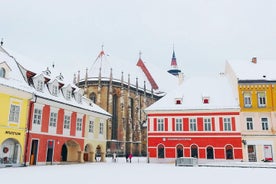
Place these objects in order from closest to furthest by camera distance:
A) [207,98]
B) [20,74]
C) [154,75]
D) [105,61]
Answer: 1. [20,74]
2. [207,98]
3. [105,61]
4. [154,75]

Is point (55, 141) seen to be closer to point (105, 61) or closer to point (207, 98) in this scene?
point (207, 98)

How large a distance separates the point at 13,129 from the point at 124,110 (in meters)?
32.7

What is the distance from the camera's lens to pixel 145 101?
6138 cm

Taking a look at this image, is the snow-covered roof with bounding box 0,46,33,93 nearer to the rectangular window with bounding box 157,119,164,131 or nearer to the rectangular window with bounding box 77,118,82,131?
the rectangular window with bounding box 77,118,82,131

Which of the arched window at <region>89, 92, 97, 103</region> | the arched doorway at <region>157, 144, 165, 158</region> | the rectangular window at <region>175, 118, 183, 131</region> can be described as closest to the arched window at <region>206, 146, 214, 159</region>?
the rectangular window at <region>175, 118, 183, 131</region>

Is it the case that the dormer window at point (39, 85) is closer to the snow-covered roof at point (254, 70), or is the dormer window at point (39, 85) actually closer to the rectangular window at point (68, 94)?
the rectangular window at point (68, 94)

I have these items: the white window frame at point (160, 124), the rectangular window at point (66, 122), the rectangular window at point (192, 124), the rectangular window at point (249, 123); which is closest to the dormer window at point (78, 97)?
the rectangular window at point (66, 122)

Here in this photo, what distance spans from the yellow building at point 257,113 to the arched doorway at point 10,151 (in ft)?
77.2

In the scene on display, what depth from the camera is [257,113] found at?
3328 centimetres

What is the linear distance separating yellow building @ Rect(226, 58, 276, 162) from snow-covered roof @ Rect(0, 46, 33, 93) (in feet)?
76.1

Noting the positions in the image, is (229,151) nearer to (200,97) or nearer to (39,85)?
(200,97)

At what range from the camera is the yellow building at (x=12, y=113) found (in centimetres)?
2253

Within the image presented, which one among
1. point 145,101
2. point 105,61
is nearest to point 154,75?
point 145,101

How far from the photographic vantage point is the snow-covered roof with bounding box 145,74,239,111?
34.4 metres
